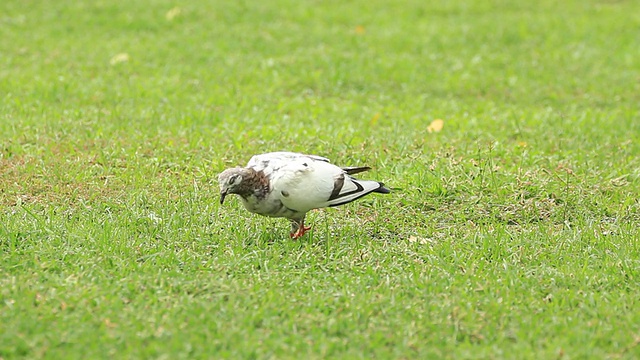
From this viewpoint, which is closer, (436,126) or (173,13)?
(436,126)

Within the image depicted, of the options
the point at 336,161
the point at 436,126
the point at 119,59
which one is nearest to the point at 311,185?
the point at 336,161

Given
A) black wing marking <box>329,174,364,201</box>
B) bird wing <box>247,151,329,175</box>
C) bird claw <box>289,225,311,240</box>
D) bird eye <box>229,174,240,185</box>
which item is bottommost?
bird claw <box>289,225,311,240</box>

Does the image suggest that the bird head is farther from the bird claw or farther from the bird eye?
the bird claw

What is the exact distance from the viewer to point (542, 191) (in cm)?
632

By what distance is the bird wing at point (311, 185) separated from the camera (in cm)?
513

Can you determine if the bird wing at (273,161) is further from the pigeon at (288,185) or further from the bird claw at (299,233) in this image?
the bird claw at (299,233)

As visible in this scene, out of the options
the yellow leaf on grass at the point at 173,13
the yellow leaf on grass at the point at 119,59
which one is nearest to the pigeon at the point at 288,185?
the yellow leaf on grass at the point at 119,59

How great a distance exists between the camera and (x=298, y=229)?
5.52 m

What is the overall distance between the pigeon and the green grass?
0.29 metres

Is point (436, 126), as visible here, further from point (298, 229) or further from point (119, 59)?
point (119, 59)

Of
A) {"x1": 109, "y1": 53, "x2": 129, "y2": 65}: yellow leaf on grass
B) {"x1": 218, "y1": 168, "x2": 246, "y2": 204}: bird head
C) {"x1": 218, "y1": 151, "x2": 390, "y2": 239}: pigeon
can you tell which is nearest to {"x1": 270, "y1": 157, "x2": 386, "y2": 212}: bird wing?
{"x1": 218, "y1": 151, "x2": 390, "y2": 239}: pigeon

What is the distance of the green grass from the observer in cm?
425

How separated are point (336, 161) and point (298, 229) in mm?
1562

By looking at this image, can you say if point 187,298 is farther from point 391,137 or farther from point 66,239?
point 391,137
